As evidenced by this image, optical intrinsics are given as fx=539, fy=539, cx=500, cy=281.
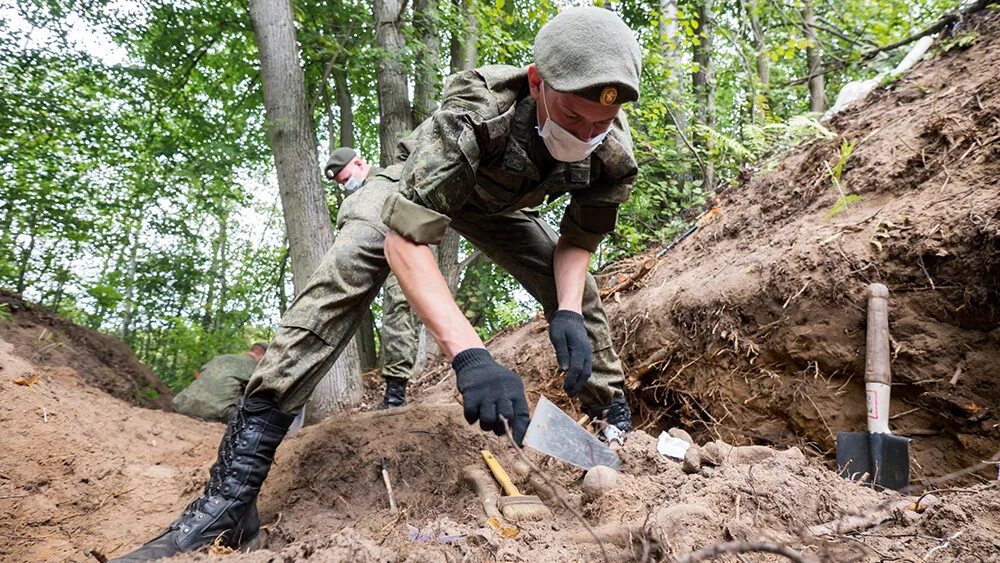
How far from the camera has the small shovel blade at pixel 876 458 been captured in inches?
85.2

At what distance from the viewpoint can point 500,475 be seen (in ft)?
6.99

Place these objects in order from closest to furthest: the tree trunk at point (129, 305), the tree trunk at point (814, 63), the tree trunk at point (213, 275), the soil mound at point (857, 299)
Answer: the soil mound at point (857, 299), the tree trunk at point (814, 63), the tree trunk at point (129, 305), the tree trunk at point (213, 275)

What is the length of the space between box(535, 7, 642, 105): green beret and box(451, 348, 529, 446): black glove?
3.17 ft

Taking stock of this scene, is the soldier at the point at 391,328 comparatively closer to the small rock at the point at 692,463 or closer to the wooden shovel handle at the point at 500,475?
the wooden shovel handle at the point at 500,475

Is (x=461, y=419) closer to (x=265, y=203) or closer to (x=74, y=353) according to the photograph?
(x=74, y=353)

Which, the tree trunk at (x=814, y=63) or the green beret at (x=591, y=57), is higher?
the tree trunk at (x=814, y=63)

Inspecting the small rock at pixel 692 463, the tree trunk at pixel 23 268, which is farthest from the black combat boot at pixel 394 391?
the tree trunk at pixel 23 268

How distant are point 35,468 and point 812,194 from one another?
15.9ft

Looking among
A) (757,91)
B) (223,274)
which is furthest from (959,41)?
(223,274)

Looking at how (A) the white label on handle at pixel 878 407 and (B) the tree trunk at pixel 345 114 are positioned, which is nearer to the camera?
(A) the white label on handle at pixel 878 407

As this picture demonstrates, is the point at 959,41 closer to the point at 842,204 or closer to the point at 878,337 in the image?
the point at 842,204

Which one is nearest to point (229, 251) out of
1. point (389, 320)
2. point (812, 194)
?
point (389, 320)

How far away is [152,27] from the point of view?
6328 millimetres

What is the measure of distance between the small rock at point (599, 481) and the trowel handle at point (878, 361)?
1.31 meters
